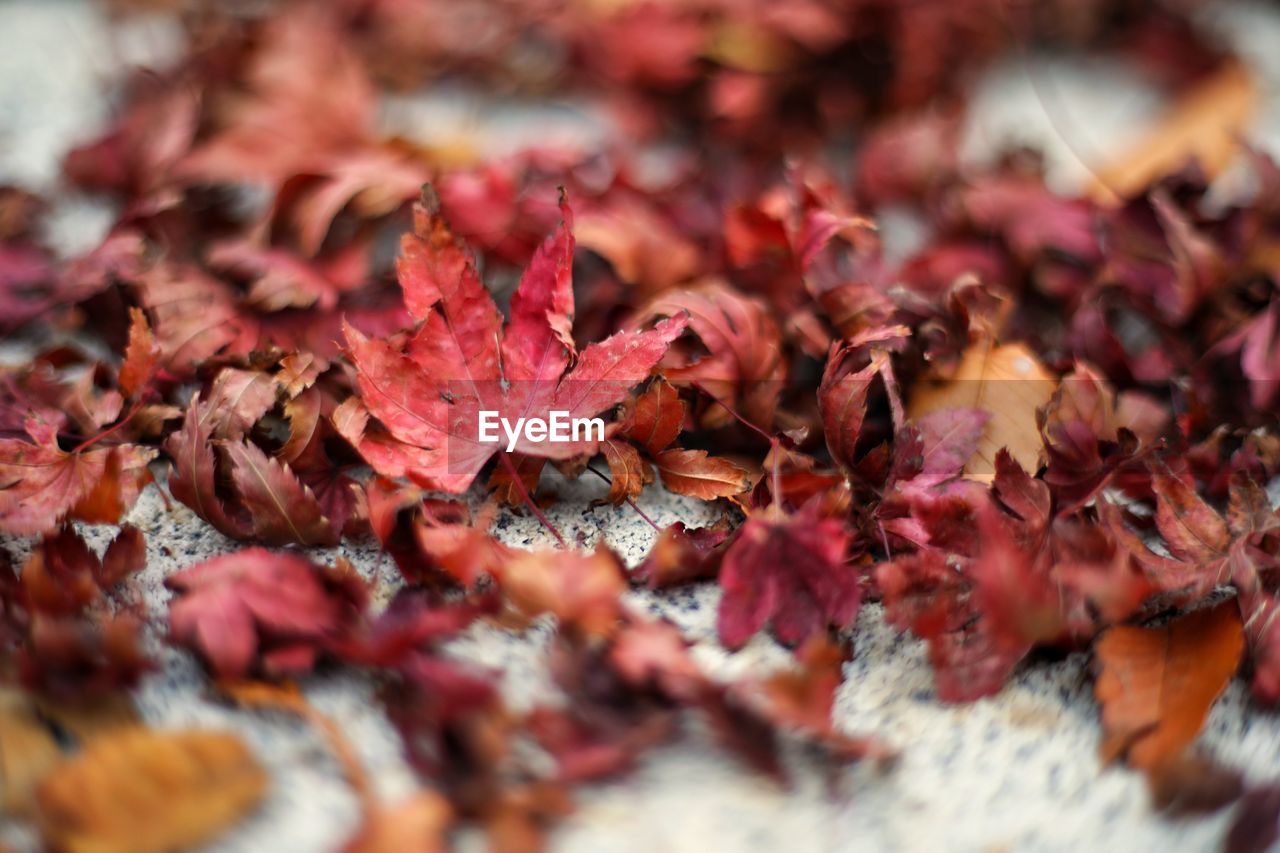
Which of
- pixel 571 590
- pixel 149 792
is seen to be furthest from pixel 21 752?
pixel 571 590

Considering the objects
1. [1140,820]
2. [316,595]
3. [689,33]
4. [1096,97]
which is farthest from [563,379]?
[1096,97]

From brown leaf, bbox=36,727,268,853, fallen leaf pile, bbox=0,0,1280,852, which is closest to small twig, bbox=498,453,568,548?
fallen leaf pile, bbox=0,0,1280,852

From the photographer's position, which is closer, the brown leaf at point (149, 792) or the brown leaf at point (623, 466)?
the brown leaf at point (149, 792)

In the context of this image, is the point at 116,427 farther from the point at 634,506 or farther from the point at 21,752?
the point at 634,506

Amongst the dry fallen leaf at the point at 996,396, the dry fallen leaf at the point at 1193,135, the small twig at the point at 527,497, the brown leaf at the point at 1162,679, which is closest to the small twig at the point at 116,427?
the small twig at the point at 527,497

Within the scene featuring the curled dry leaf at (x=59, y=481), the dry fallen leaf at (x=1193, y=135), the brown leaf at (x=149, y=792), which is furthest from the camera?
the dry fallen leaf at (x=1193, y=135)

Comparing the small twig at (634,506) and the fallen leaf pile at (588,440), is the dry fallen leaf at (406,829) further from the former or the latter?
the small twig at (634,506)
